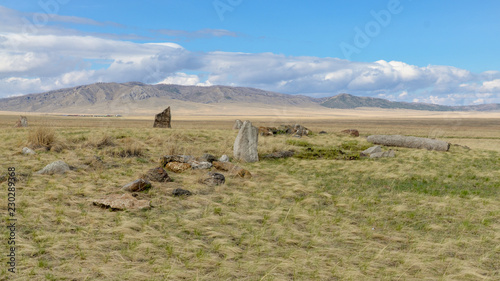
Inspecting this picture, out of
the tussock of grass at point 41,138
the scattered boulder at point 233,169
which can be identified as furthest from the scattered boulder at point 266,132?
the tussock of grass at point 41,138

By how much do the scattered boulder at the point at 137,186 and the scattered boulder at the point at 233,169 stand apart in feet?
11.5

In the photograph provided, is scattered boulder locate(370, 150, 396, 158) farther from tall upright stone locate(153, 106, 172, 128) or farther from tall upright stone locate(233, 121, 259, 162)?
tall upright stone locate(153, 106, 172, 128)

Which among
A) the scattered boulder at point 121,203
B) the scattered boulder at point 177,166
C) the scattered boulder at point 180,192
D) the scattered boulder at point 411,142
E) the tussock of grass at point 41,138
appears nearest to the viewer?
the scattered boulder at point 121,203

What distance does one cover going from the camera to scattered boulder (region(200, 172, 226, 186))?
11461 millimetres

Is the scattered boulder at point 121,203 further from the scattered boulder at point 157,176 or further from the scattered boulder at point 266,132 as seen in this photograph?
the scattered boulder at point 266,132

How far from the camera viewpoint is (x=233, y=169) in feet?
43.8

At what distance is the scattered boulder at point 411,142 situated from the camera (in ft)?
75.3

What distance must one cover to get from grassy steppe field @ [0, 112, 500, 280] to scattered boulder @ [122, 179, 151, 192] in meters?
0.41

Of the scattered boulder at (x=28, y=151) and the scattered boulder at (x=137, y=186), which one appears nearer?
the scattered boulder at (x=137, y=186)

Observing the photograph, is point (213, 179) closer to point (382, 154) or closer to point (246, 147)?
point (246, 147)

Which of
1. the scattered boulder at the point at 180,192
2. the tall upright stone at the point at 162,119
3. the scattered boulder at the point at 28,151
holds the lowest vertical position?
the scattered boulder at the point at 180,192

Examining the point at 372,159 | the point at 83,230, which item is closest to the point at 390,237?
the point at 83,230

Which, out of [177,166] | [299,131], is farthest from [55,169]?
[299,131]

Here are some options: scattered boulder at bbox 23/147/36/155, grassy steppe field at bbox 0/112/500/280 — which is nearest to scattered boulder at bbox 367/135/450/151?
grassy steppe field at bbox 0/112/500/280
